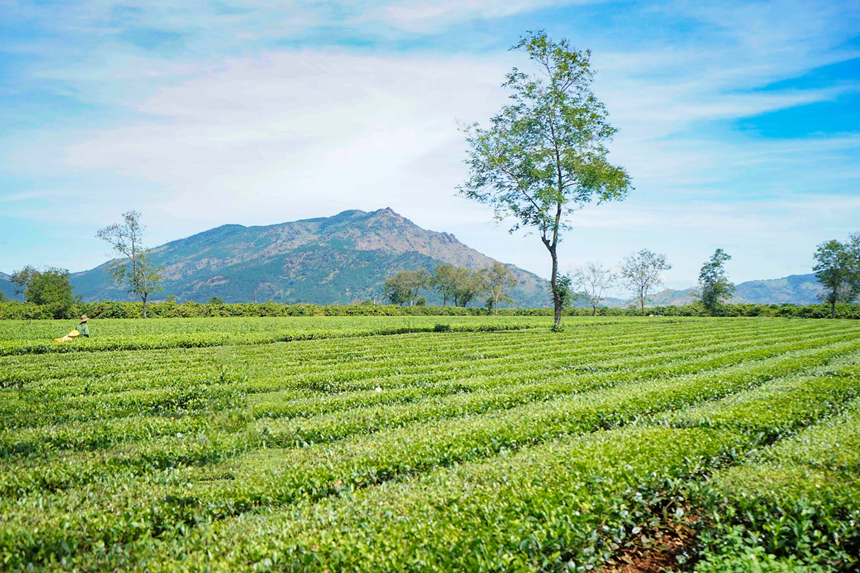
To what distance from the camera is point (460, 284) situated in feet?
503

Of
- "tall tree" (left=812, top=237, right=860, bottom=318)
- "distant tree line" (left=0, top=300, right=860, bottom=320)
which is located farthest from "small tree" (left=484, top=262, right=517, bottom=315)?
"tall tree" (left=812, top=237, right=860, bottom=318)

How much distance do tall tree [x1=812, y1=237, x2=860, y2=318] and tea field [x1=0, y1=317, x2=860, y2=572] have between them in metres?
90.6

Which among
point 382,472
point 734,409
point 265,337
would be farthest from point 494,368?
point 265,337

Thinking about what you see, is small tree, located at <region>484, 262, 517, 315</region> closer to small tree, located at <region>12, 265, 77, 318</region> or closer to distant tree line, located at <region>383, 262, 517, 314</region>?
distant tree line, located at <region>383, 262, 517, 314</region>

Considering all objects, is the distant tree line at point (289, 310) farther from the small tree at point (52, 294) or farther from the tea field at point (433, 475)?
the tea field at point (433, 475)

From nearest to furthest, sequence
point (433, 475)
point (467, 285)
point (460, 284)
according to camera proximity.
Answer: point (433, 475) < point (467, 285) < point (460, 284)

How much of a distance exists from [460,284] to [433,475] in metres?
147

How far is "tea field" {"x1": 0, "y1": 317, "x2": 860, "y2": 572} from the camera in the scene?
4.66 metres

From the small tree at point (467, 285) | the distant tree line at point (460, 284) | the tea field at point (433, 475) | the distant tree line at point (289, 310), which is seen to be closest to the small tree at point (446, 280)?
the distant tree line at point (460, 284)

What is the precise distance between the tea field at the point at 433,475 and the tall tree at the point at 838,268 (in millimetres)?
90585

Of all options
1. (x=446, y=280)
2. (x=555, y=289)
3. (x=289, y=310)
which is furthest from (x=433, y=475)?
(x=446, y=280)

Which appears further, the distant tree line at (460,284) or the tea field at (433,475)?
the distant tree line at (460,284)

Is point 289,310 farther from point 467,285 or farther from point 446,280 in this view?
point 446,280

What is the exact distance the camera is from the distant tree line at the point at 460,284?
14075 cm
